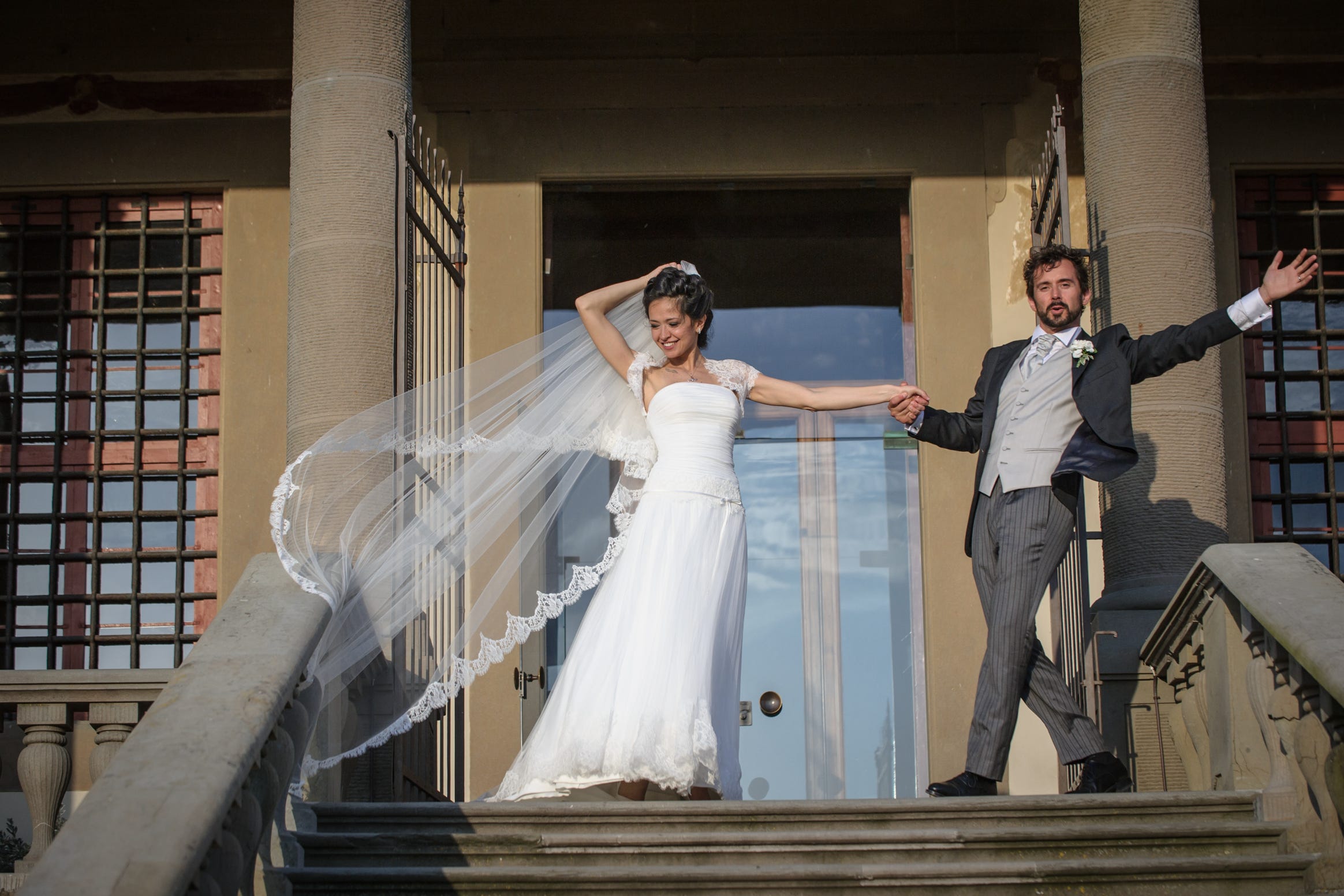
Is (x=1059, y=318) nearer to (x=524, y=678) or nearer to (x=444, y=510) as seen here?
(x=444, y=510)

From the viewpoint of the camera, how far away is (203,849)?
3.26 meters

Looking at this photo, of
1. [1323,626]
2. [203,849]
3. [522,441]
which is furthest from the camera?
[522,441]

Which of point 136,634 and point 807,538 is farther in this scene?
point 807,538

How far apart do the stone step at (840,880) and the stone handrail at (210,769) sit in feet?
1.23

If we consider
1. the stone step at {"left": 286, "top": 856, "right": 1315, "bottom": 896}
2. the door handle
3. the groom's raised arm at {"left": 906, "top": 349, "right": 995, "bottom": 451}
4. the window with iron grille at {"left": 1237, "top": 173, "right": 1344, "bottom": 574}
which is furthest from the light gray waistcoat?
the window with iron grille at {"left": 1237, "top": 173, "right": 1344, "bottom": 574}

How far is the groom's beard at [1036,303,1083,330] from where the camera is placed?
5371mm

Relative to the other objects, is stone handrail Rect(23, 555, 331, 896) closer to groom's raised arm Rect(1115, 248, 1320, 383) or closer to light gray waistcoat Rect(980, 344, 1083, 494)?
light gray waistcoat Rect(980, 344, 1083, 494)

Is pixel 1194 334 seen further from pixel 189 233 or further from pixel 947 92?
pixel 189 233

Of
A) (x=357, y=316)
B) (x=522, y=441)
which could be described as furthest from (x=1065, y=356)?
(x=357, y=316)

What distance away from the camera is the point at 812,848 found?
4.20 metres

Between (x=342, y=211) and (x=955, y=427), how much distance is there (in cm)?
286

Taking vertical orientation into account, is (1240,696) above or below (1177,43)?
below

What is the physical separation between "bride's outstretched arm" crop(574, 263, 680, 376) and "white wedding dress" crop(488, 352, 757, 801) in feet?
0.26

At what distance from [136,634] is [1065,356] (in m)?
5.46
